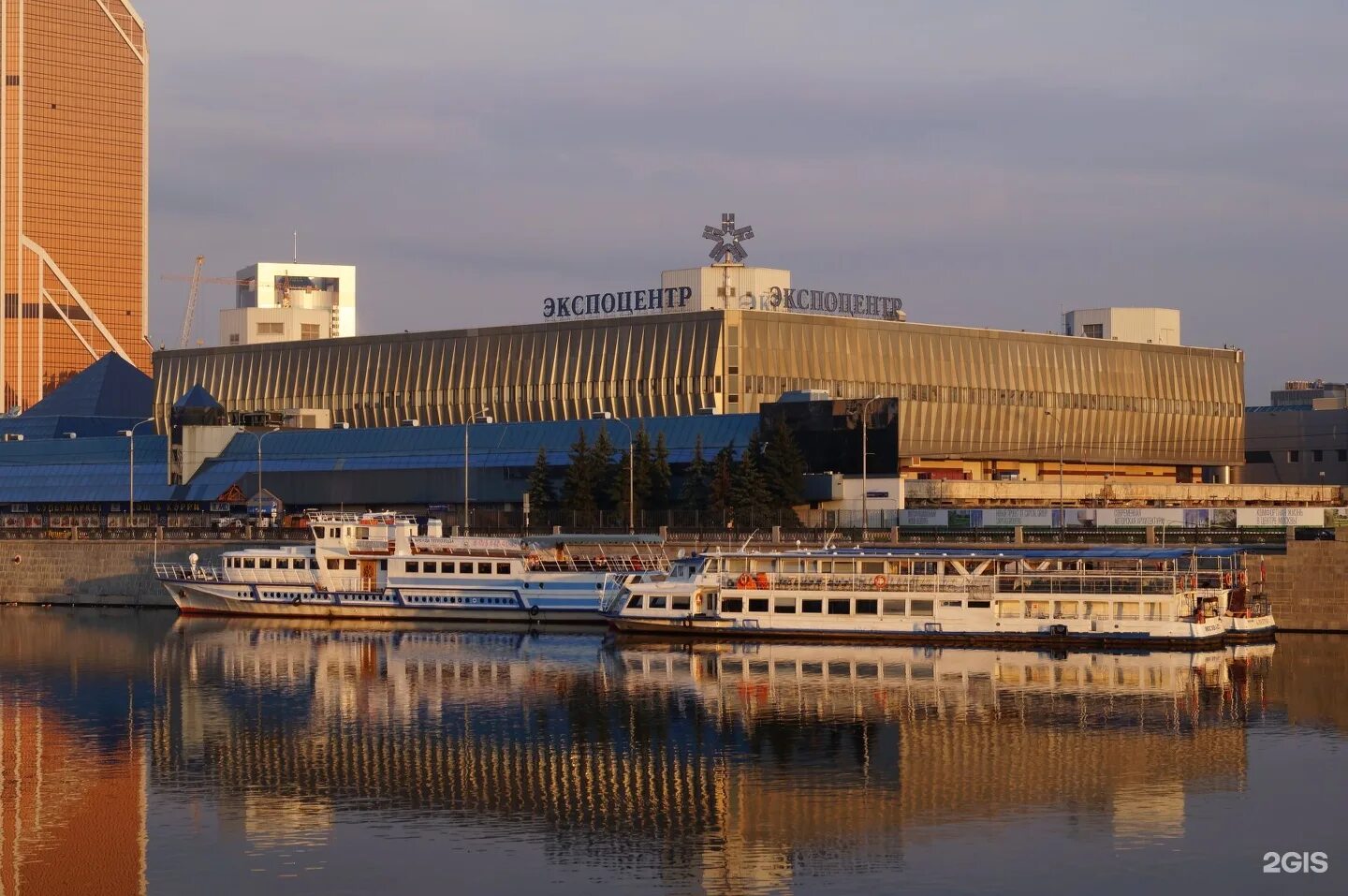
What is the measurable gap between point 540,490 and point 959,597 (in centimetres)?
6183

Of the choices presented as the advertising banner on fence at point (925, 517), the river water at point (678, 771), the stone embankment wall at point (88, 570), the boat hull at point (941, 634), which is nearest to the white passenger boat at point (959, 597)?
the boat hull at point (941, 634)

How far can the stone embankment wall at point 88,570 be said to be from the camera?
156m

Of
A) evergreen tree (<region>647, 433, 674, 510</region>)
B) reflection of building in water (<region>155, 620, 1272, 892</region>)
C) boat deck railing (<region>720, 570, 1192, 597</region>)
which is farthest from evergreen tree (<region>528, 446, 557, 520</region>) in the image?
reflection of building in water (<region>155, 620, 1272, 892</region>)

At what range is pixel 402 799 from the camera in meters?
70.9

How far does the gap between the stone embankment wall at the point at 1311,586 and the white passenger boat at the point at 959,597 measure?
1720mm

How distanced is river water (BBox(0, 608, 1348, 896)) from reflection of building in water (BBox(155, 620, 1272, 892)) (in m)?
0.23

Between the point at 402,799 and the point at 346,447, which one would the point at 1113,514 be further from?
the point at 402,799

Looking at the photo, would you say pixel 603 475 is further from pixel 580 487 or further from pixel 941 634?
pixel 941 634

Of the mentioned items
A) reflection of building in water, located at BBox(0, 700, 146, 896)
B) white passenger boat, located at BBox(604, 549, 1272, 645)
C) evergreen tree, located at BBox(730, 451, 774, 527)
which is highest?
evergreen tree, located at BBox(730, 451, 774, 527)

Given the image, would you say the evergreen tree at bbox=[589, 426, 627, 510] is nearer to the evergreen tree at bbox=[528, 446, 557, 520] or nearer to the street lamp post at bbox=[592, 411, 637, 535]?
the street lamp post at bbox=[592, 411, 637, 535]

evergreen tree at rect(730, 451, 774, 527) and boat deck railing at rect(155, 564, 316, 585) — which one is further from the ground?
evergreen tree at rect(730, 451, 774, 527)

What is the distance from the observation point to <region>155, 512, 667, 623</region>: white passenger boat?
13475 centimetres

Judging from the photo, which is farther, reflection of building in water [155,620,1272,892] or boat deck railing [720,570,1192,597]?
boat deck railing [720,570,1192,597]

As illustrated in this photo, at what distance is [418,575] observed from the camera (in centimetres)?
13775
